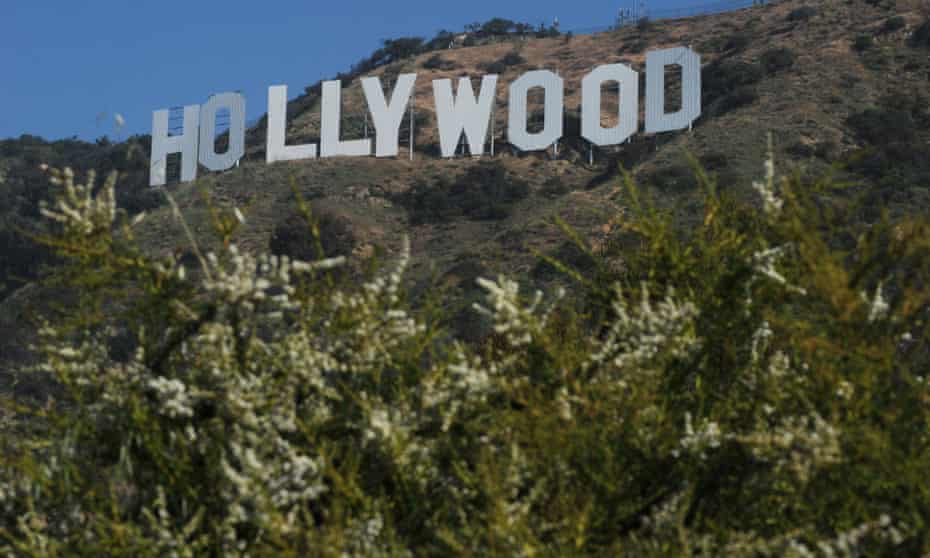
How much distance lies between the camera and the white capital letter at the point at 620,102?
211 ft

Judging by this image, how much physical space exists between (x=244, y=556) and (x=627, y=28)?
3652 inches

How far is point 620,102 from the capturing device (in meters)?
64.6

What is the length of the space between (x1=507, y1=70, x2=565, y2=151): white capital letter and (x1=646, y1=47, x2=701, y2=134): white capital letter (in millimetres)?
4724

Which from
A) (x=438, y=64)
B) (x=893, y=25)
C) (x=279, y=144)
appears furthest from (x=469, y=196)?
(x=438, y=64)

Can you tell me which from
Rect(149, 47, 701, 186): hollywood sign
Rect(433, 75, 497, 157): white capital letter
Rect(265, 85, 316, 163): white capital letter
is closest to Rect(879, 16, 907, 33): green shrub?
Rect(149, 47, 701, 186): hollywood sign

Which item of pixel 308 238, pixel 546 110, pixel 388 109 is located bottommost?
pixel 308 238

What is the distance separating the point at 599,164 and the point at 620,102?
9179mm

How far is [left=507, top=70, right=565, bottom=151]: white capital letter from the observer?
67.1m

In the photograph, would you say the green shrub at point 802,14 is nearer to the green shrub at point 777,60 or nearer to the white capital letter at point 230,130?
the green shrub at point 777,60

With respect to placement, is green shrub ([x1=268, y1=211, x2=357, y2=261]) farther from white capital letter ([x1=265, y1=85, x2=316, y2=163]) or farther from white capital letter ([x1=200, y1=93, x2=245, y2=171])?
white capital letter ([x1=200, y1=93, x2=245, y2=171])

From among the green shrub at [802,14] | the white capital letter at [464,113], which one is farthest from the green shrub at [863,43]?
the white capital letter at [464,113]

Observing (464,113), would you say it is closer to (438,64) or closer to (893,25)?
Answer: (893,25)

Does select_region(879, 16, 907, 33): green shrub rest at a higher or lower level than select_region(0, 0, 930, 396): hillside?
higher

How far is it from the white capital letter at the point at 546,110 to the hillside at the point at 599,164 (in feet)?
9.39
